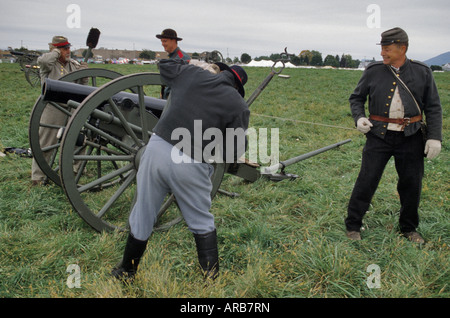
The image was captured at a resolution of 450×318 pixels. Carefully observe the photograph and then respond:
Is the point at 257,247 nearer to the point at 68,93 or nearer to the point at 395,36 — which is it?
Result: the point at 395,36

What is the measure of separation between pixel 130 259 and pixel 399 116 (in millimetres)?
2510

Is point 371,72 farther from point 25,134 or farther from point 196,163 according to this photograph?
point 25,134

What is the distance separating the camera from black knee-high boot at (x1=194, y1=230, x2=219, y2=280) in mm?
2527

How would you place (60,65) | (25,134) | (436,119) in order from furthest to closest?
(25,134) < (60,65) < (436,119)

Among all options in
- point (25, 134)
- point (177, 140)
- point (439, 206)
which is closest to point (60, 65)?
point (25, 134)

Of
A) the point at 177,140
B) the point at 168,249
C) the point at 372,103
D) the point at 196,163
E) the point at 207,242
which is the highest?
the point at 372,103

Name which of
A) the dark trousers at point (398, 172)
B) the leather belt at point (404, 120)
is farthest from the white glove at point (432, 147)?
the leather belt at point (404, 120)

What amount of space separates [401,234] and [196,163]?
226 centimetres

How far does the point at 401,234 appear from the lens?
3471 mm

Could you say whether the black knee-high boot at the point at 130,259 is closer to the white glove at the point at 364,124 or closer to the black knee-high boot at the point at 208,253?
the black knee-high boot at the point at 208,253

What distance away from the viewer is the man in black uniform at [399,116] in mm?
3098

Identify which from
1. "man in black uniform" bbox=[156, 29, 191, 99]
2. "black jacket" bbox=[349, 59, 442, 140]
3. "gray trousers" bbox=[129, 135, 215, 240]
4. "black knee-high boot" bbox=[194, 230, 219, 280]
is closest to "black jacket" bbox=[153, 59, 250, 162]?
"gray trousers" bbox=[129, 135, 215, 240]

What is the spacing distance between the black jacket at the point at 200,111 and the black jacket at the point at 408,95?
1.47m

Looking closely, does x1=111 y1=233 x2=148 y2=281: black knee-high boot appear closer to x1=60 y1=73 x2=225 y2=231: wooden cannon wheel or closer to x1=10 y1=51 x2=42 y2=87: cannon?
x1=60 y1=73 x2=225 y2=231: wooden cannon wheel
